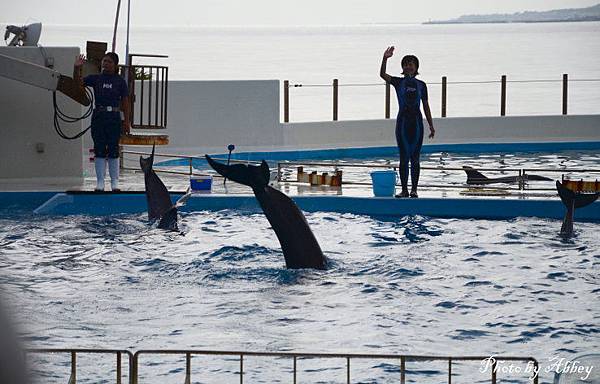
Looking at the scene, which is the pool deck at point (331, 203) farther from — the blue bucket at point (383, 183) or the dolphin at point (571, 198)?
the dolphin at point (571, 198)

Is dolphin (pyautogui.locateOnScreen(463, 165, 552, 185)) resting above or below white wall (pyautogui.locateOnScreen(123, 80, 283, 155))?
below

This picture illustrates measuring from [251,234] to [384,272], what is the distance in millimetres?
1850

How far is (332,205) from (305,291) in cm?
343

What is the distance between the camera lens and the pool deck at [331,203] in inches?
376

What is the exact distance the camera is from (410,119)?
969 cm

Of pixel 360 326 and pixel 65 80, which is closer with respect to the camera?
pixel 360 326

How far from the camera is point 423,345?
205 inches

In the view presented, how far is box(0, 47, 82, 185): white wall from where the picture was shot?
10.6 m

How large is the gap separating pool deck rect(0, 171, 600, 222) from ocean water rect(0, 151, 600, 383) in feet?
0.62

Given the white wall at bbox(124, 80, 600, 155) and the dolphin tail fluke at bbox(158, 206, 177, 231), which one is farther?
the white wall at bbox(124, 80, 600, 155)

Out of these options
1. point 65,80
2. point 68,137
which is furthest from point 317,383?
point 68,137

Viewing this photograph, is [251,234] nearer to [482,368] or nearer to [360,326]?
[360,326]

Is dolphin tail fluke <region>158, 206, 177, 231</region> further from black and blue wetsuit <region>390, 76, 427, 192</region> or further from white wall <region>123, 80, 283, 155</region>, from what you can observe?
white wall <region>123, 80, 283, 155</region>

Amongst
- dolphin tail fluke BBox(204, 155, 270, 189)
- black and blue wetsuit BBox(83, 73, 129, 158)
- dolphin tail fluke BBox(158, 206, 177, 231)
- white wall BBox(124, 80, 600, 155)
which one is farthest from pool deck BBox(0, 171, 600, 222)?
white wall BBox(124, 80, 600, 155)
